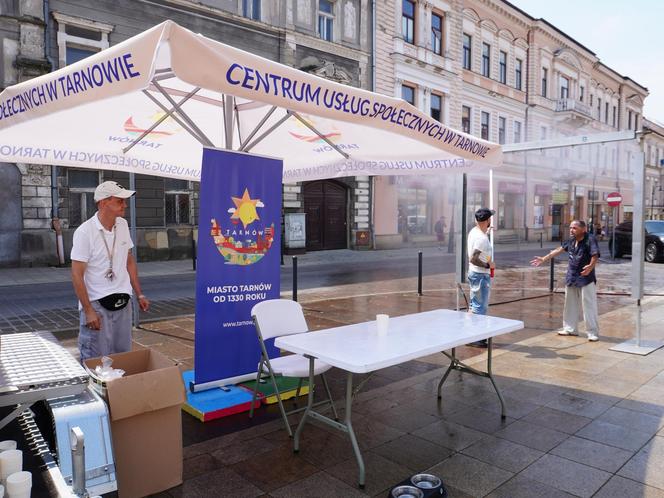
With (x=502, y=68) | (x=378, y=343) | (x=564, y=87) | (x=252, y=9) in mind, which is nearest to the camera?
(x=378, y=343)

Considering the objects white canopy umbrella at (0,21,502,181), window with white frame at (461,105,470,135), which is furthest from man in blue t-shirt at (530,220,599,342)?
window with white frame at (461,105,470,135)

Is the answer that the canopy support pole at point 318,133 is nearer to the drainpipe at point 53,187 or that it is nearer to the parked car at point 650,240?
the drainpipe at point 53,187

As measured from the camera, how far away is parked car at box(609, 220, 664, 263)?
1914 cm

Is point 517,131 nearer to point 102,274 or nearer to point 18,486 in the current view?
point 102,274

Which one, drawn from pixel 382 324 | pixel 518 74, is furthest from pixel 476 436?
pixel 518 74

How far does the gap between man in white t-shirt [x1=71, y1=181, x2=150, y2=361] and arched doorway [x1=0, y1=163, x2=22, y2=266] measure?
1296cm

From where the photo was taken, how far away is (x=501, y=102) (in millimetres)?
31391

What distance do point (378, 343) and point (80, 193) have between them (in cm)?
1498

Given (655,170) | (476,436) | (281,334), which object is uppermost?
(655,170)

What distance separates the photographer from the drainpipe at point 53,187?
48.1 feet

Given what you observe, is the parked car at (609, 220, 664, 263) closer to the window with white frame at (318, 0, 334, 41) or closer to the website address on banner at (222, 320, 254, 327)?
the window with white frame at (318, 0, 334, 41)

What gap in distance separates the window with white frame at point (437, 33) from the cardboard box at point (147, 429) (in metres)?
26.8

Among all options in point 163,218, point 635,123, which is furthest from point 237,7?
point 635,123

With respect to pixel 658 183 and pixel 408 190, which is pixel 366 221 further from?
pixel 658 183
